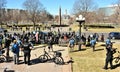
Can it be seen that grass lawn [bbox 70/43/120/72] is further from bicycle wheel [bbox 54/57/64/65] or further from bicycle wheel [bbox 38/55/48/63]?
bicycle wheel [bbox 38/55/48/63]

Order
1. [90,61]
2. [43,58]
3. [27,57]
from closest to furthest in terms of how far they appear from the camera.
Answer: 1. [27,57]
2. [43,58]
3. [90,61]

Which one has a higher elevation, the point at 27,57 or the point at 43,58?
the point at 27,57

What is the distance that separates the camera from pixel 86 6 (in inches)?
3201

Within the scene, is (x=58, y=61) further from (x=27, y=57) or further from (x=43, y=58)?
(x=27, y=57)

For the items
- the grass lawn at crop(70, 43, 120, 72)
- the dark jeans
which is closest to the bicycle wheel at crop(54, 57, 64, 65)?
the grass lawn at crop(70, 43, 120, 72)

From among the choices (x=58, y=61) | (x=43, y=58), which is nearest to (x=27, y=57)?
(x=43, y=58)

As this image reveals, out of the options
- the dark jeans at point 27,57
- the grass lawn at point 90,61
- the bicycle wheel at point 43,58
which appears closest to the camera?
the grass lawn at point 90,61

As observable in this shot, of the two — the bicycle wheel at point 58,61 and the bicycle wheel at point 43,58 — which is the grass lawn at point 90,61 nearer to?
the bicycle wheel at point 58,61

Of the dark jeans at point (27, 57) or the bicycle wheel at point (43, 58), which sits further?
the bicycle wheel at point (43, 58)

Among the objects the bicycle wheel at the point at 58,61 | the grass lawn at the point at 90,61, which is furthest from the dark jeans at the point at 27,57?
the grass lawn at the point at 90,61

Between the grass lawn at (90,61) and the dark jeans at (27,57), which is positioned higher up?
the dark jeans at (27,57)

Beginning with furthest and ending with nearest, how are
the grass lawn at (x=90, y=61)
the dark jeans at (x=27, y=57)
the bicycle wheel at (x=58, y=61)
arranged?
the bicycle wheel at (x=58, y=61), the dark jeans at (x=27, y=57), the grass lawn at (x=90, y=61)

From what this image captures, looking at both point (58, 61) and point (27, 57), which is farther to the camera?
point (27, 57)

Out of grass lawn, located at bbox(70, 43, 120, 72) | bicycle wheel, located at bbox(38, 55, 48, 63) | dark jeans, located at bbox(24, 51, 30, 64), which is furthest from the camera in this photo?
bicycle wheel, located at bbox(38, 55, 48, 63)
